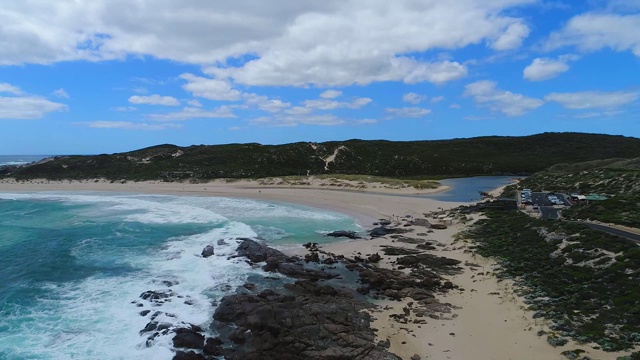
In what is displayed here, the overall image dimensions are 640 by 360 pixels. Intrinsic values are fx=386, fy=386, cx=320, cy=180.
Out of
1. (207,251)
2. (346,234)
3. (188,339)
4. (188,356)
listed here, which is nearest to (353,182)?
(346,234)

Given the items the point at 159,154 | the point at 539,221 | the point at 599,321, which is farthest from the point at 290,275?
the point at 159,154

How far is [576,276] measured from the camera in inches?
704

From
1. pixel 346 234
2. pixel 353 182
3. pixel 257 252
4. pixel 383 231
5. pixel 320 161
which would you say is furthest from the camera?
pixel 320 161

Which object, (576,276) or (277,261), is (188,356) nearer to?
(277,261)

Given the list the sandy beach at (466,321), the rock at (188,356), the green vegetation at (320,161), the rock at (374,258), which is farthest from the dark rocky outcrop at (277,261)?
the green vegetation at (320,161)

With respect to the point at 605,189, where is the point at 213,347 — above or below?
below

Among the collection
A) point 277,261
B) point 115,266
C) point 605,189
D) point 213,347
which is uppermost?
point 605,189

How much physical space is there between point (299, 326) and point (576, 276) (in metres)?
13.1

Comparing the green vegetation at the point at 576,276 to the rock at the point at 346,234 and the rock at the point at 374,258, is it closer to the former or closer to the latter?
the rock at the point at 374,258

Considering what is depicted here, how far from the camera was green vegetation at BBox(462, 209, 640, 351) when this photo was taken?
1346 cm

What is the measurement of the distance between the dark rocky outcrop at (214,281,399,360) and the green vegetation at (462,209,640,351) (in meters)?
6.78

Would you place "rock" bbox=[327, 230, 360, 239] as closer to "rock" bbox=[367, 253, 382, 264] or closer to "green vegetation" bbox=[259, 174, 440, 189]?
"rock" bbox=[367, 253, 382, 264]

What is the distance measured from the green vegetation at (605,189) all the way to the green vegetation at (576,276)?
3.96 meters

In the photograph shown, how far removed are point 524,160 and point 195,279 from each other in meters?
98.0
